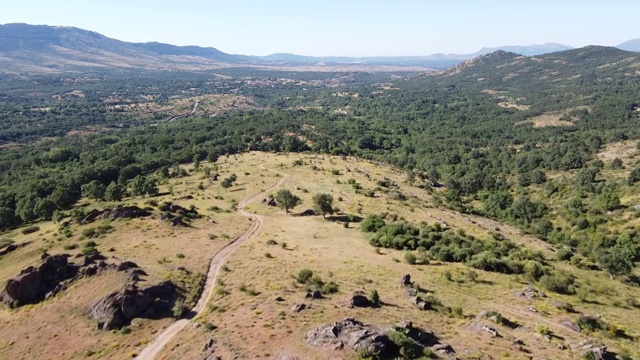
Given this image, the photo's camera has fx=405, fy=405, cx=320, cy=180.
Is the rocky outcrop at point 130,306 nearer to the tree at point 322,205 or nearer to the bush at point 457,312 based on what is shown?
the bush at point 457,312

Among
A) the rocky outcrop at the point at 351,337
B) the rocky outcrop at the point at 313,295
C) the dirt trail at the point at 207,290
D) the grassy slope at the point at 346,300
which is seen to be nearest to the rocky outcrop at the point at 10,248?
the dirt trail at the point at 207,290

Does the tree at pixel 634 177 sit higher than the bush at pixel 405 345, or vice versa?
the bush at pixel 405 345

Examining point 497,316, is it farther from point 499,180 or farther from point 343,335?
point 499,180

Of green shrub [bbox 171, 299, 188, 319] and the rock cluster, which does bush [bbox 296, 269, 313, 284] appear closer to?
green shrub [bbox 171, 299, 188, 319]

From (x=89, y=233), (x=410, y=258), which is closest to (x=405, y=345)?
(x=410, y=258)

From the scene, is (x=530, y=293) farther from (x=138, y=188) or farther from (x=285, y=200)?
(x=138, y=188)
